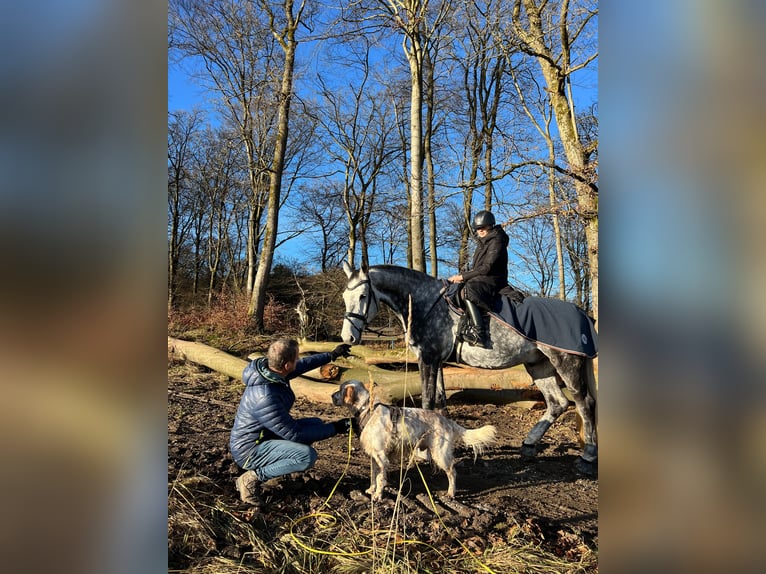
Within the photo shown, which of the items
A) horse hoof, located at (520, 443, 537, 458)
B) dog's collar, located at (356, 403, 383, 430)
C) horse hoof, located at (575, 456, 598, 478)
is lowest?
horse hoof, located at (575, 456, 598, 478)

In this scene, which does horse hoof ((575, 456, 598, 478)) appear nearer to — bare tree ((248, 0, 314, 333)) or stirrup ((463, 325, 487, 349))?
stirrup ((463, 325, 487, 349))

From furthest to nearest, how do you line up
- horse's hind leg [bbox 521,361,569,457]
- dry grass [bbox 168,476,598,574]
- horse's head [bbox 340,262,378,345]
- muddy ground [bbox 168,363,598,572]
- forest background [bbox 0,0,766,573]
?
horse's hind leg [bbox 521,361,569,457] → horse's head [bbox 340,262,378,345] → muddy ground [bbox 168,363,598,572] → dry grass [bbox 168,476,598,574] → forest background [bbox 0,0,766,573]

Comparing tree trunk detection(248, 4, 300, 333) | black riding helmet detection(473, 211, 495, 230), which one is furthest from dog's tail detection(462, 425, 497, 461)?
tree trunk detection(248, 4, 300, 333)

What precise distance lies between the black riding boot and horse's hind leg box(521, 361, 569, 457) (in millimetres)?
817

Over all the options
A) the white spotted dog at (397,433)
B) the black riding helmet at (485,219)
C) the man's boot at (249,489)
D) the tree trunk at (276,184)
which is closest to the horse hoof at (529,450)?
the white spotted dog at (397,433)

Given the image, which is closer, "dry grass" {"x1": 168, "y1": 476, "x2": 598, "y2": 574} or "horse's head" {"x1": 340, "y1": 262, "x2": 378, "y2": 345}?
"dry grass" {"x1": 168, "y1": 476, "x2": 598, "y2": 574}

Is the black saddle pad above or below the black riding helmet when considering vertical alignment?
below

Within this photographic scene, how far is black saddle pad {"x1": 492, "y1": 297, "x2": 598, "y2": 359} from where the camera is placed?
4469 millimetres
